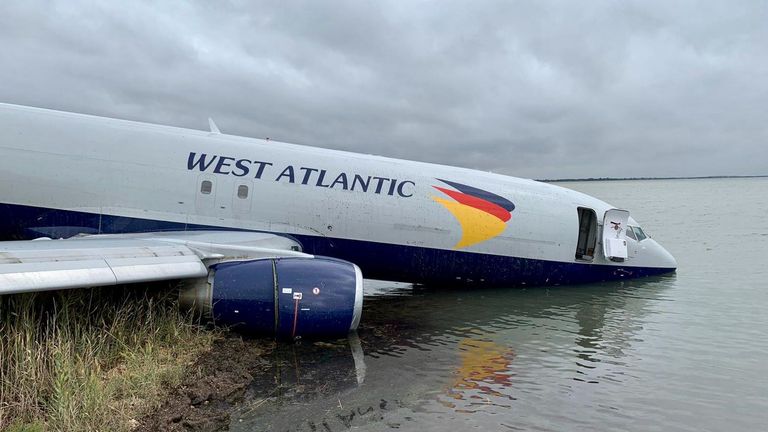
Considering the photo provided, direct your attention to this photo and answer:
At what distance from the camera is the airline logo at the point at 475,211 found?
1157cm

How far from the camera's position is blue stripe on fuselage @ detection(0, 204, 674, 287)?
9.83 meters

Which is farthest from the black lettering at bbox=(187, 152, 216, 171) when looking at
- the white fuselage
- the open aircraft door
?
the open aircraft door

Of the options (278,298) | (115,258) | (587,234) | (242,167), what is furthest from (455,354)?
(587,234)

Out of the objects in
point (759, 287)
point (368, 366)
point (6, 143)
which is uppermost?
point (6, 143)

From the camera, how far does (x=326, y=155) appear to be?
37.6 ft

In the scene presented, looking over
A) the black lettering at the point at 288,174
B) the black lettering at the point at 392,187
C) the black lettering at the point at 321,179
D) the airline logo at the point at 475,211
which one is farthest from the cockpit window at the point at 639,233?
the black lettering at the point at 288,174

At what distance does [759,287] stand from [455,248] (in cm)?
910

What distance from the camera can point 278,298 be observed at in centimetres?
777

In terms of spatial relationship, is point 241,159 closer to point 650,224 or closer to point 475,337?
point 475,337

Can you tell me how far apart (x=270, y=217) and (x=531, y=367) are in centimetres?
594

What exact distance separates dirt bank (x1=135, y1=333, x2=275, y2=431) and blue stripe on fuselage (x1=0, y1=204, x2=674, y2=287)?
340 centimetres

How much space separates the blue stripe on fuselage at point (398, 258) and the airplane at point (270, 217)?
0.03 metres

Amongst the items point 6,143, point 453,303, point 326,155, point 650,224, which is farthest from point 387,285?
point 650,224

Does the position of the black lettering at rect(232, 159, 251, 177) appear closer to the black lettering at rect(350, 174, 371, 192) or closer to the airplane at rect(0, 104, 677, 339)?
the airplane at rect(0, 104, 677, 339)
